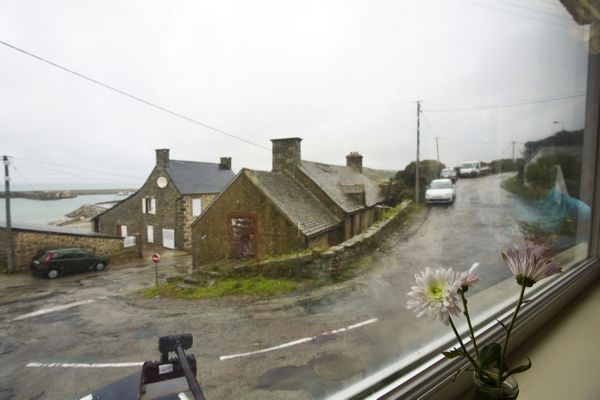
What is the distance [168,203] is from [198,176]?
0.39 feet

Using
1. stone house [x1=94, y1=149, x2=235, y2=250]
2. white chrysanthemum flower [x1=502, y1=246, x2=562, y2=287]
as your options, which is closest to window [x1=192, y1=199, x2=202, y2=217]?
stone house [x1=94, y1=149, x2=235, y2=250]

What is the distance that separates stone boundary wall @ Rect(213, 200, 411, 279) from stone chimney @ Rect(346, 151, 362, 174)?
0.24 meters

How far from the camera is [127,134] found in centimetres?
65

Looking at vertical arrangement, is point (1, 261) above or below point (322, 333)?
above

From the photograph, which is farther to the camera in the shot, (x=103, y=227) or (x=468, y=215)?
(x=468, y=215)

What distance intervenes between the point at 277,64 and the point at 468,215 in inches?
44.7

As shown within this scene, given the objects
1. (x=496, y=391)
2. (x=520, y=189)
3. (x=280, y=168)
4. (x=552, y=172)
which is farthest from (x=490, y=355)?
(x=552, y=172)

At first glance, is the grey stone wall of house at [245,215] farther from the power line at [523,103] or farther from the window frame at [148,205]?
the power line at [523,103]

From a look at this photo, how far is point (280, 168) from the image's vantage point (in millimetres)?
923

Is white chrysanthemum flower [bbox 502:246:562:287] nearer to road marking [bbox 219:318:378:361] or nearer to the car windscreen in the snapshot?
road marking [bbox 219:318:378:361]

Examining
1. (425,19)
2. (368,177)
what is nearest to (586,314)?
(368,177)

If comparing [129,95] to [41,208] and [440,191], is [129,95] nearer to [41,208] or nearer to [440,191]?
[41,208]

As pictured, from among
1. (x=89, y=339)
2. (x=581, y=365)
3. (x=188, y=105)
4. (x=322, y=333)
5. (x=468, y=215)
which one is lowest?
(x=581, y=365)

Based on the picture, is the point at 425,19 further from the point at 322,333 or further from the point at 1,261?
the point at 1,261
